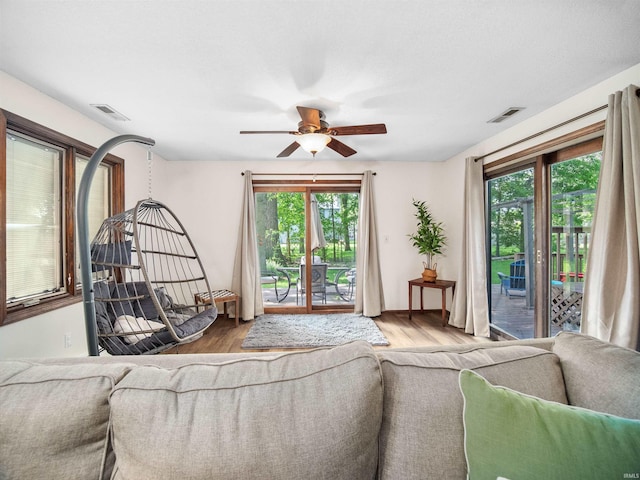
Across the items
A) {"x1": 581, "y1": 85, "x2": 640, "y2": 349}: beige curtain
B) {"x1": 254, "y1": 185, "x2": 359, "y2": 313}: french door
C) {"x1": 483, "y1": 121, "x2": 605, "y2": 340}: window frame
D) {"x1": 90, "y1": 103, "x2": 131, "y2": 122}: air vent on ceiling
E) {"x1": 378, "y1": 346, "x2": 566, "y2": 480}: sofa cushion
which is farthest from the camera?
{"x1": 254, "y1": 185, "x2": 359, "y2": 313}: french door

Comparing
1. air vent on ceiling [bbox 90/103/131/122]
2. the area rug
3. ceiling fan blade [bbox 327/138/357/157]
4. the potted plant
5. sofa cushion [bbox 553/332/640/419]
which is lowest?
the area rug

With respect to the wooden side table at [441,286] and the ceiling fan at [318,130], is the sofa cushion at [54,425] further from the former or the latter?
the wooden side table at [441,286]

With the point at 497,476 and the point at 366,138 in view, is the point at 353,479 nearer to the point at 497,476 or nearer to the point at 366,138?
the point at 497,476

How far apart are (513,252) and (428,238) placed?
1.20 metres

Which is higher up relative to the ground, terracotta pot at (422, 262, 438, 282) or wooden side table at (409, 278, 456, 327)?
terracotta pot at (422, 262, 438, 282)

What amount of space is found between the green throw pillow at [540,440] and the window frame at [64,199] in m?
2.93

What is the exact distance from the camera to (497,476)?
672 millimetres

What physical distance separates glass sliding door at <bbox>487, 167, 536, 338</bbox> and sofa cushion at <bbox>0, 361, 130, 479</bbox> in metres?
3.60

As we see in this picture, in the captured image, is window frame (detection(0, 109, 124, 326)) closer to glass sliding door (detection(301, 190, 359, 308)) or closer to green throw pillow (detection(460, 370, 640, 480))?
glass sliding door (detection(301, 190, 359, 308))

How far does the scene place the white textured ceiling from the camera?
4.98 ft

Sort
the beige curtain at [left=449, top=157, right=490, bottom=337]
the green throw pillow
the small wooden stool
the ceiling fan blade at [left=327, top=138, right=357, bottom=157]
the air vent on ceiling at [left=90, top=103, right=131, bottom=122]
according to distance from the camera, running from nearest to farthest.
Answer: the green throw pillow, the air vent on ceiling at [left=90, top=103, right=131, bottom=122], the ceiling fan blade at [left=327, top=138, right=357, bottom=157], the beige curtain at [left=449, top=157, right=490, bottom=337], the small wooden stool

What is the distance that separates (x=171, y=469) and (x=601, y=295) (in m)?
2.69

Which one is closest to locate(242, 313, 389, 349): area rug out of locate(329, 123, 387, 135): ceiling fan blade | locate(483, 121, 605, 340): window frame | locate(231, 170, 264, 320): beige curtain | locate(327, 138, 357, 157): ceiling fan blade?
locate(231, 170, 264, 320): beige curtain

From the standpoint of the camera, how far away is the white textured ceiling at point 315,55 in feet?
4.98
